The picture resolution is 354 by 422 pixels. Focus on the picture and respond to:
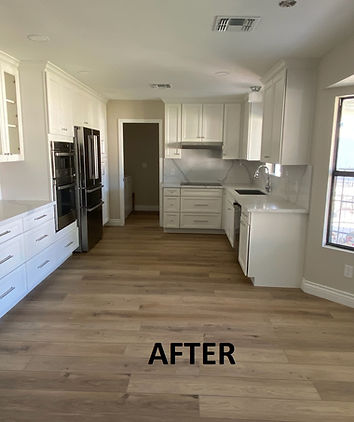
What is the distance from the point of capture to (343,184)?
3.01 meters

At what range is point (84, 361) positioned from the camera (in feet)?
7.20

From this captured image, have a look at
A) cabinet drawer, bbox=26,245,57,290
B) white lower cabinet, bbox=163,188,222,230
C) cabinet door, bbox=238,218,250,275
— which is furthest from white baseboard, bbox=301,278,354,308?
cabinet drawer, bbox=26,245,57,290

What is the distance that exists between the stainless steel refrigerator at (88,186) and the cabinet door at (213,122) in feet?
6.46

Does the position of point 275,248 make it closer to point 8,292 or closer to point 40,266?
point 40,266

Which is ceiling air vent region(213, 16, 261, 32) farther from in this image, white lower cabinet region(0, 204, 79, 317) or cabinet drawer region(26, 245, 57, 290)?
cabinet drawer region(26, 245, 57, 290)

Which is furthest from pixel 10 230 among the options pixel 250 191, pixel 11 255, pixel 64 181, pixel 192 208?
pixel 250 191

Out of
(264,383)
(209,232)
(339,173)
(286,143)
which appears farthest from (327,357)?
(209,232)

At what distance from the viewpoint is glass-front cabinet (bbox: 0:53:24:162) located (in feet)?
10.4

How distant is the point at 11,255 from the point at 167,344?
1598 mm

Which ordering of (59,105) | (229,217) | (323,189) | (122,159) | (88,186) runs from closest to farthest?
(323,189) → (59,105) → (88,186) → (229,217) → (122,159)

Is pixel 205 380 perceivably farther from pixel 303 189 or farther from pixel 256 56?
pixel 256 56

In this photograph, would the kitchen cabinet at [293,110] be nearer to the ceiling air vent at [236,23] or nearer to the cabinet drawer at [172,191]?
the ceiling air vent at [236,23]

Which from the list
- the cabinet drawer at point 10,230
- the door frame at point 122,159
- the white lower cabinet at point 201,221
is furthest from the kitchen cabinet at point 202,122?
the cabinet drawer at point 10,230

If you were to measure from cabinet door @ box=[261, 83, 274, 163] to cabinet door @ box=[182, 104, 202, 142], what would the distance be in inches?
71.4
